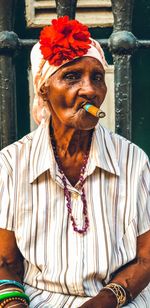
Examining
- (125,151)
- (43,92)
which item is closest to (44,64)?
(43,92)

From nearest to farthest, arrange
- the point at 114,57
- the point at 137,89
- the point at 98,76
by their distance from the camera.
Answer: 1. the point at 98,76
2. the point at 114,57
3. the point at 137,89

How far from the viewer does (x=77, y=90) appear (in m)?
2.64

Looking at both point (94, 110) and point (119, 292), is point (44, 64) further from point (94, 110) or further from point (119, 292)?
point (119, 292)

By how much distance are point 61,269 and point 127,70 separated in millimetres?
1001

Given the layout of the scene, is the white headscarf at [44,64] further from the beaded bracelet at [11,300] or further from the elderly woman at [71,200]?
the beaded bracelet at [11,300]

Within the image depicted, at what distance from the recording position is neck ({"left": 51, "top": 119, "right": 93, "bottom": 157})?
277 centimetres

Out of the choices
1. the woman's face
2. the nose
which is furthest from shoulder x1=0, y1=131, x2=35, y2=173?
the nose

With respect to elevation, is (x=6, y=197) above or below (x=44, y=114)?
below

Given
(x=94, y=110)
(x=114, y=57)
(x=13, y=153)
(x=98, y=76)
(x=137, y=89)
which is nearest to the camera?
(x=94, y=110)

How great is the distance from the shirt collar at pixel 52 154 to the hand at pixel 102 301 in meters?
0.48

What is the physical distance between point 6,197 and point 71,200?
253mm

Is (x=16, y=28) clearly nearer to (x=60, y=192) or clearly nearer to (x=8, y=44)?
(x=8, y=44)

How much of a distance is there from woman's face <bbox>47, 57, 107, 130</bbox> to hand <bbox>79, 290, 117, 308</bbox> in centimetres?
63

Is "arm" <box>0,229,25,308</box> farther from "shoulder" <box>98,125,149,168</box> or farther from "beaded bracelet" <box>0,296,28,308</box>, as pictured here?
"shoulder" <box>98,125,149,168</box>
